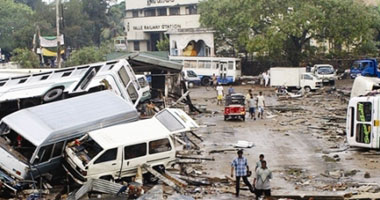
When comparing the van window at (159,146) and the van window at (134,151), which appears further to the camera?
the van window at (159,146)

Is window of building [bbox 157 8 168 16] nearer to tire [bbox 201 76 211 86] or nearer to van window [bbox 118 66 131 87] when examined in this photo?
tire [bbox 201 76 211 86]

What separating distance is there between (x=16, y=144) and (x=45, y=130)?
1.15 metres

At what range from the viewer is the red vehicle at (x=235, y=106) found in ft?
104

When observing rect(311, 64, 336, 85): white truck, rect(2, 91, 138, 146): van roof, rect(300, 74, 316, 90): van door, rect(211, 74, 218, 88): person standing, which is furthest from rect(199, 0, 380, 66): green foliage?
rect(2, 91, 138, 146): van roof

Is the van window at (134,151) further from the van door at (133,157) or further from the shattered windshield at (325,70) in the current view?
the shattered windshield at (325,70)

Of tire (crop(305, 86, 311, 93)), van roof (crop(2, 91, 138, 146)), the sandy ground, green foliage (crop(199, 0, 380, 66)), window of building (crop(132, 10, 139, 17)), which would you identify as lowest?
the sandy ground

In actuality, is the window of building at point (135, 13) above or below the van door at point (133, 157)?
above

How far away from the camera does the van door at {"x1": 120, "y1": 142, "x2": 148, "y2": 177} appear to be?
690 inches

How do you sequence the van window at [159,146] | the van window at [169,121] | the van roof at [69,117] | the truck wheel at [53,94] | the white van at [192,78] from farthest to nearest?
the white van at [192,78], the truck wheel at [53,94], the van window at [169,121], the van window at [159,146], the van roof at [69,117]

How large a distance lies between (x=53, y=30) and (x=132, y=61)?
1749 inches

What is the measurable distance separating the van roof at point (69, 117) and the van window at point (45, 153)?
0.18m

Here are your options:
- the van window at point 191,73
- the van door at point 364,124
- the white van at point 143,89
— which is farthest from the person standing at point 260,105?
the van window at point 191,73

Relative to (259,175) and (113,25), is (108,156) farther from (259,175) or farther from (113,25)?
(113,25)

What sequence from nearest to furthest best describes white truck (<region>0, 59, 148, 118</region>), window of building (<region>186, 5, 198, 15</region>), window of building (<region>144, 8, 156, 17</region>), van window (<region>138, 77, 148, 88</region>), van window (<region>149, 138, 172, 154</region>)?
van window (<region>149, 138, 172, 154</region>) → white truck (<region>0, 59, 148, 118</region>) → van window (<region>138, 77, 148, 88</region>) → window of building (<region>186, 5, 198, 15</region>) → window of building (<region>144, 8, 156, 17</region>)
